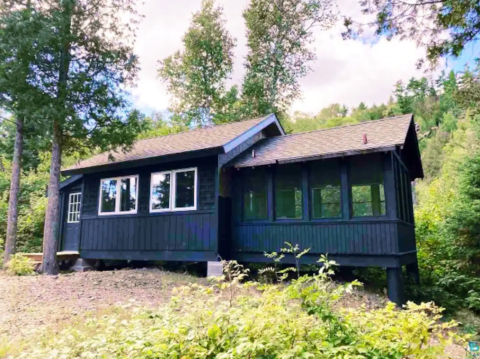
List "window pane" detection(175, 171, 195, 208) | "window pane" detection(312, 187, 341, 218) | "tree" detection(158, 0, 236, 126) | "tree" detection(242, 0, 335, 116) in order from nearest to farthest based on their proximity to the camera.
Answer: "window pane" detection(312, 187, 341, 218) → "window pane" detection(175, 171, 195, 208) → "tree" detection(242, 0, 335, 116) → "tree" detection(158, 0, 236, 126)

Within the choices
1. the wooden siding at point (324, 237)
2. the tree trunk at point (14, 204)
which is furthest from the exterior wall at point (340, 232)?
the tree trunk at point (14, 204)

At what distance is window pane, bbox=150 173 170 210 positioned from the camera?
9.76 m

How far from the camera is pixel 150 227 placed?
983 centimetres

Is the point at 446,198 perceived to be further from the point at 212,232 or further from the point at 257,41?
the point at 257,41

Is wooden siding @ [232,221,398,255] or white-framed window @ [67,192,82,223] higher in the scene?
white-framed window @ [67,192,82,223]

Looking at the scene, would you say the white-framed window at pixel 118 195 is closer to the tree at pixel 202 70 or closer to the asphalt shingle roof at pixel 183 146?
the asphalt shingle roof at pixel 183 146

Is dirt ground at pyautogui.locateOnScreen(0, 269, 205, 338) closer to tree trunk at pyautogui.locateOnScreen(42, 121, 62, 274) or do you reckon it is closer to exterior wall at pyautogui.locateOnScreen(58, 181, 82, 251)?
tree trunk at pyautogui.locateOnScreen(42, 121, 62, 274)

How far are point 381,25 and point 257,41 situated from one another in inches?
688

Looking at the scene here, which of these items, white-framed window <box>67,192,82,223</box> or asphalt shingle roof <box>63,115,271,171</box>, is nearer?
asphalt shingle roof <box>63,115,271,171</box>

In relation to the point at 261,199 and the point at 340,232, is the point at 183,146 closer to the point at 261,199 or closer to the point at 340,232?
the point at 261,199

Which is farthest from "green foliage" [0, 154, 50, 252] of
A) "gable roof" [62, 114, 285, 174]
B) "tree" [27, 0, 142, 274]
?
"tree" [27, 0, 142, 274]

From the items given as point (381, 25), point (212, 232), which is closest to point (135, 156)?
point (212, 232)

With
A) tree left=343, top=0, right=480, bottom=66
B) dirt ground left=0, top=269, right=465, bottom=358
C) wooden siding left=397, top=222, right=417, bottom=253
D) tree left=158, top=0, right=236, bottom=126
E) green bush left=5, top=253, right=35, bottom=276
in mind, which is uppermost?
tree left=158, top=0, right=236, bottom=126

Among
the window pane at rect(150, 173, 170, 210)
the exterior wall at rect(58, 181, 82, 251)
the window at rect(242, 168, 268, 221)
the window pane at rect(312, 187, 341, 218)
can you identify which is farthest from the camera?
the exterior wall at rect(58, 181, 82, 251)
